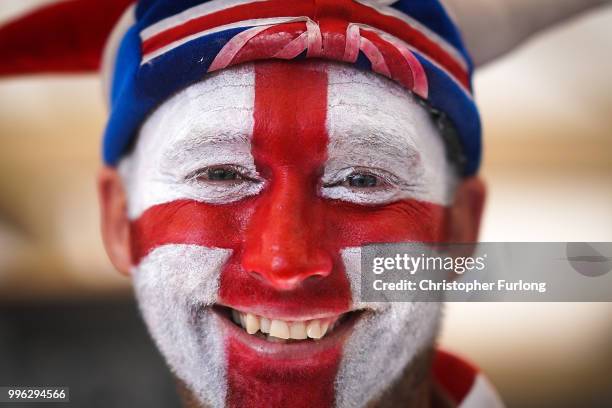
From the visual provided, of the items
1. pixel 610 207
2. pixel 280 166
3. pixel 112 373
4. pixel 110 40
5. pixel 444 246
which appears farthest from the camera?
pixel 112 373

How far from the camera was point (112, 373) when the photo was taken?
1.57m

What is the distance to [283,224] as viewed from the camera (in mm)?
930

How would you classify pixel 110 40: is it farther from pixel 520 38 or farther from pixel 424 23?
pixel 520 38

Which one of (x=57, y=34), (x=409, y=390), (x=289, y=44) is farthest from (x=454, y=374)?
(x=57, y=34)

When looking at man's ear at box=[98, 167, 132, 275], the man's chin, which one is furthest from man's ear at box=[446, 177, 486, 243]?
man's ear at box=[98, 167, 132, 275]

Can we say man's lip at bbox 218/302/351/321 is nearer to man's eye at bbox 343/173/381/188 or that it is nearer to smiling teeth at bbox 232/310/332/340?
smiling teeth at bbox 232/310/332/340

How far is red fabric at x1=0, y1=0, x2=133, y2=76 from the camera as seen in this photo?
Answer: 128 centimetres

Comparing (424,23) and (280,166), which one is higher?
(424,23)

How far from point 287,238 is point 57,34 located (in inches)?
25.3

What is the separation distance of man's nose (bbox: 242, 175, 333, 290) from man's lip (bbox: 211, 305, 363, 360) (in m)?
0.09

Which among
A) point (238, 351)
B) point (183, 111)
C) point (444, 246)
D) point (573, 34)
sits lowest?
point (238, 351)

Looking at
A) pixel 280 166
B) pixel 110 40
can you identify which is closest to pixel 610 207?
pixel 280 166

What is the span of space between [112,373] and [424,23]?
0.99 m

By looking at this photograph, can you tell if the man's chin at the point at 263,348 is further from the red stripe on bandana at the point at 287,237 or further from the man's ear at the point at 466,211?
the man's ear at the point at 466,211
